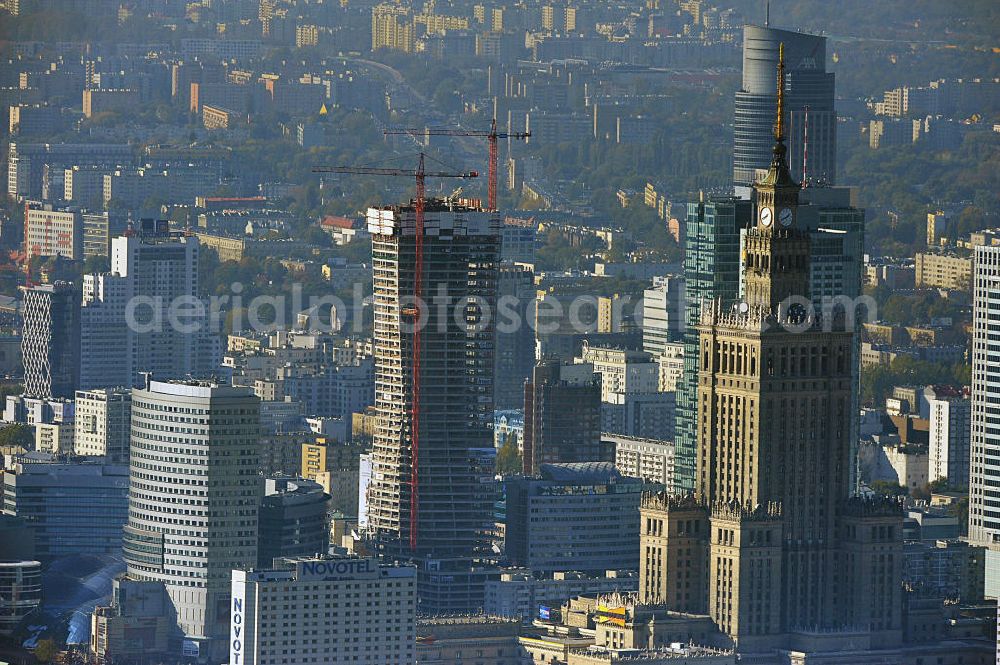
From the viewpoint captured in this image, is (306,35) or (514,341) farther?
(306,35)

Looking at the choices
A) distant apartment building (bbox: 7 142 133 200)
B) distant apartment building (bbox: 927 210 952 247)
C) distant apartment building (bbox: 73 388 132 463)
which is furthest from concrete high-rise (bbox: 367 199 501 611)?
distant apartment building (bbox: 7 142 133 200)

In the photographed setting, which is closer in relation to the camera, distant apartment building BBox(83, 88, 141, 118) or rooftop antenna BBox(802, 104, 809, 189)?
rooftop antenna BBox(802, 104, 809, 189)

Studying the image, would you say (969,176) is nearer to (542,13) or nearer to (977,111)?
(977,111)

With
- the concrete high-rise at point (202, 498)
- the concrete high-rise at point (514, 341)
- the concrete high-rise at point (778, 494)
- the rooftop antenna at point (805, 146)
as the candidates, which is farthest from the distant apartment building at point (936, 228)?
the concrete high-rise at point (778, 494)

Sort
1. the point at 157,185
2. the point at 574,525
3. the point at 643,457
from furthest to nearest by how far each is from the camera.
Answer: the point at 157,185 → the point at 643,457 → the point at 574,525

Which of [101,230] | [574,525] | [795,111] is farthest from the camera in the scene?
[101,230]

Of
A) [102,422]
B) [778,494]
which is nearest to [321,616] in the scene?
[778,494]

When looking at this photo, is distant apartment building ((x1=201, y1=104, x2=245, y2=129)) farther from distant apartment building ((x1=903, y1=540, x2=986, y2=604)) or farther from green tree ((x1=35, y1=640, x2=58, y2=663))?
green tree ((x1=35, y1=640, x2=58, y2=663))

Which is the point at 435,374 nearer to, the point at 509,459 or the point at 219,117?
the point at 509,459
